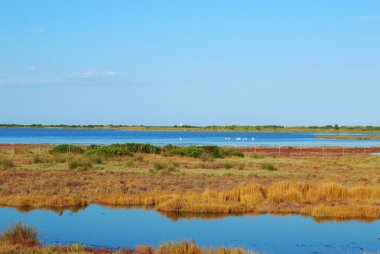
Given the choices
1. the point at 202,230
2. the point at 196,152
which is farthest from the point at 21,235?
the point at 196,152

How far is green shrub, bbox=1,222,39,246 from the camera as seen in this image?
15.2 meters

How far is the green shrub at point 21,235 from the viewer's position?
15.2 metres

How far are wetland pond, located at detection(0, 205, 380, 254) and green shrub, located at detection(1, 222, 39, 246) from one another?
102cm

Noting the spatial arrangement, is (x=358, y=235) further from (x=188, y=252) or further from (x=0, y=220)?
(x=0, y=220)

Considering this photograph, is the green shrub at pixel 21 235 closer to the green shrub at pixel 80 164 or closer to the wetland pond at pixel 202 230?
the wetland pond at pixel 202 230

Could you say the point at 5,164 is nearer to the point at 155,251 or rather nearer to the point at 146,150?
the point at 146,150

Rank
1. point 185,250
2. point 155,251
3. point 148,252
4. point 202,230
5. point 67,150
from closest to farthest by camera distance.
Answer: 1. point 185,250
2. point 155,251
3. point 148,252
4. point 202,230
5. point 67,150

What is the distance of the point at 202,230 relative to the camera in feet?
62.5

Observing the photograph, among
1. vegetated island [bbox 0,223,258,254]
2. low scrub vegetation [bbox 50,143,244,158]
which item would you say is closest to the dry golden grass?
vegetated island [bbox 0,223,258,254]

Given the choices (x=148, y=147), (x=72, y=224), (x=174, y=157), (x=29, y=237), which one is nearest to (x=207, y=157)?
(x=174, y=157)

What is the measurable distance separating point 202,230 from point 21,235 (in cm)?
622

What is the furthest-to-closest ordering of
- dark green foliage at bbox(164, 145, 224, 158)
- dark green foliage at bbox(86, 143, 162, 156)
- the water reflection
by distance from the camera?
dark green foliage at bbox(164, 145, 224, 158)
dark green foliage at bbox(86, 143, 162, 156)
the water reflection

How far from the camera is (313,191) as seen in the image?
25891 mm

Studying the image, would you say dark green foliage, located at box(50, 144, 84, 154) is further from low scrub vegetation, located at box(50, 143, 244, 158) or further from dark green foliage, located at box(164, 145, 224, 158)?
dark green foliage, located at box(164, 145, 224, 158)
